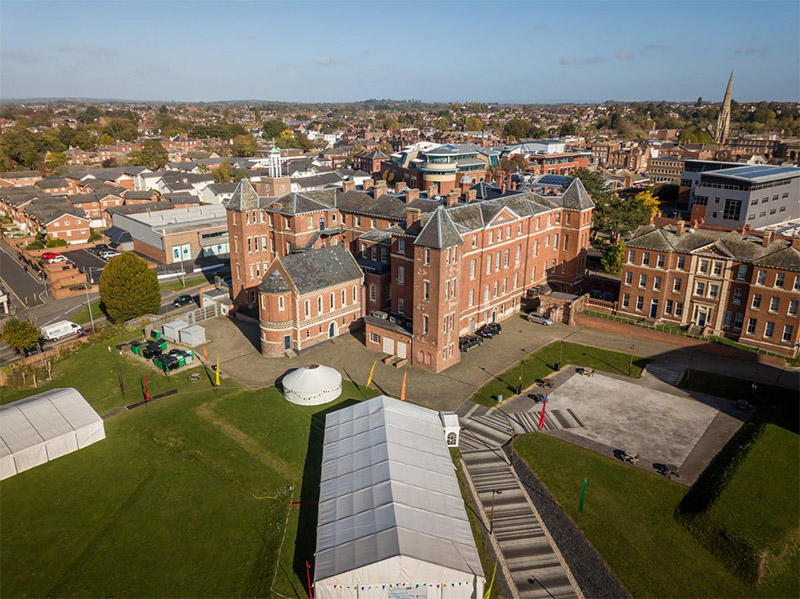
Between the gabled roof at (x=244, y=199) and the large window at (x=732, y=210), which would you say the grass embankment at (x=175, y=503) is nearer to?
the gabled roof at (x=244, y=199)

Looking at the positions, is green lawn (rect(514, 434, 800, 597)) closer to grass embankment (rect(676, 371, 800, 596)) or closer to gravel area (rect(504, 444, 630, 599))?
grass embankment (rect(676, 371, 800, 596))

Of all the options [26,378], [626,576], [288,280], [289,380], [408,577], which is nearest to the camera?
[408,577]

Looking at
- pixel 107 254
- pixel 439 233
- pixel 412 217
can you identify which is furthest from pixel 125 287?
pixel 107 254

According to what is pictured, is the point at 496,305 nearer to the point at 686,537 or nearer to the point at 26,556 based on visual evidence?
the point at 686,537

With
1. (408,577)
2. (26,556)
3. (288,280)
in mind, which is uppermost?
(288,280)

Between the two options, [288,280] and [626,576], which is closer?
[626,576]

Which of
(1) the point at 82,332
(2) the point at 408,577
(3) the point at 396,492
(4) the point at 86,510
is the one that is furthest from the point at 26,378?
(2) the point at 408,577

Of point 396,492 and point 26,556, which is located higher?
point 396,492
